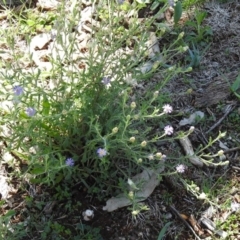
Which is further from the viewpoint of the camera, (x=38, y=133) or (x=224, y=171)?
(x=224, y=171)

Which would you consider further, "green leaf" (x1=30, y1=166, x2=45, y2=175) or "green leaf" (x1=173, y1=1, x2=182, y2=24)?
"green leaf" (x1=173, y1=1, x2=182, y2=24)

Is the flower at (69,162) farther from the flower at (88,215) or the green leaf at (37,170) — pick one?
the flower at (88,215)

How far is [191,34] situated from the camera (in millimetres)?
3270

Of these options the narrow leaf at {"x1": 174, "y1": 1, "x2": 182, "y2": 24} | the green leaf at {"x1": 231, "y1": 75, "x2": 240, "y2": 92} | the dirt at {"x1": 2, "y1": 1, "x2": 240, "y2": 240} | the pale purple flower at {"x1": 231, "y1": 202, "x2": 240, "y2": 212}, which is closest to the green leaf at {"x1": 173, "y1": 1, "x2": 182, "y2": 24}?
the narrow leaf at {"x1": 174, "y1": 1, "x2": 182, "y2": 24}

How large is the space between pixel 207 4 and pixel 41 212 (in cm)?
182

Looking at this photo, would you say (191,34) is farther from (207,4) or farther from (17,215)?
(17,215)

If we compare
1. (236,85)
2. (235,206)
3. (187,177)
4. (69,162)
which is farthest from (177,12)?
(69,162)

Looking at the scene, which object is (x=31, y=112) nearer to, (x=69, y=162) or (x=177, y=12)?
(x=69, y=162)

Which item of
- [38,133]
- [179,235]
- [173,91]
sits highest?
[38,133]

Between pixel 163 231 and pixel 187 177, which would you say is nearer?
pixel 163 231

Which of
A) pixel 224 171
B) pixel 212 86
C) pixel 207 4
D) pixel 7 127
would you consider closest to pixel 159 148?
pixel 224 171

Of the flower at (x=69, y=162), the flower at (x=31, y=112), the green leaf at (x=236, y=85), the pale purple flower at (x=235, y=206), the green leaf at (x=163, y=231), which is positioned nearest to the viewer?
the flower at (x=31, y=112)

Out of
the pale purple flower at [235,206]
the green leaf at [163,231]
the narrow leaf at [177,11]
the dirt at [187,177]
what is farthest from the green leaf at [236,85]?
the green leaf at [163,231]

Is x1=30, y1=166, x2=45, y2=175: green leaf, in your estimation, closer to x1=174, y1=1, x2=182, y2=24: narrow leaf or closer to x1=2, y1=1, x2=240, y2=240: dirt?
x1=2, y1=1, x2=240, y2=240: dirt
